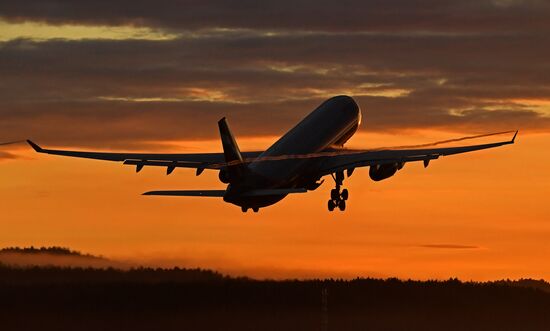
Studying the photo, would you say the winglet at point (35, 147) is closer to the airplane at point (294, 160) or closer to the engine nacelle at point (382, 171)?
the airplane at point (294, 160)

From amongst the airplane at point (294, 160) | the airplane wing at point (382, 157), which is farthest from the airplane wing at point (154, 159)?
the airplane wing at point (382, 157)

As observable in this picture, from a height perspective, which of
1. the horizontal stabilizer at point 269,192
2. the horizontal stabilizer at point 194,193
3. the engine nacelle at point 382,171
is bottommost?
the horizontal stabilizer at point 194,193

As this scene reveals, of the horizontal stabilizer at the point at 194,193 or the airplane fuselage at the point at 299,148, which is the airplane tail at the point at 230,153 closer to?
the airplane fuselage at the point at 299,148

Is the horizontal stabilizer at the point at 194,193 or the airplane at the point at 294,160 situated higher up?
the airplane at the point at 294,160

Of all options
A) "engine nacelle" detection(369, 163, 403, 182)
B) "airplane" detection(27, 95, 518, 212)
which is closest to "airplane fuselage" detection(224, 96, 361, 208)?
"airplane" detection(27, 95, 518, 212)

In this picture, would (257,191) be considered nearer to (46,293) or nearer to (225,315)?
(46,293)

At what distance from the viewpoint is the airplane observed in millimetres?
141625

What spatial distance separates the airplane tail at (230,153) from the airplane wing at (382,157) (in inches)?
408

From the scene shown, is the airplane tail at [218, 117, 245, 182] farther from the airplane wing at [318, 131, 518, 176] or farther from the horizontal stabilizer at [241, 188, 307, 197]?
the airplane wing at [318, 131, 518, 176]

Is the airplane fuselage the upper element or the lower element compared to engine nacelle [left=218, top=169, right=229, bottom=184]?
upper

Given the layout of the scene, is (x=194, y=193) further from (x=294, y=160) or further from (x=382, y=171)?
(x=382, y=171)

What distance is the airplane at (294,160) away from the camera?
142 meters

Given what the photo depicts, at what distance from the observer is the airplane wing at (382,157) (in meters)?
144

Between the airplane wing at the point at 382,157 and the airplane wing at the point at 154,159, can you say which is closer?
the airplane wing at the point at 154,159
